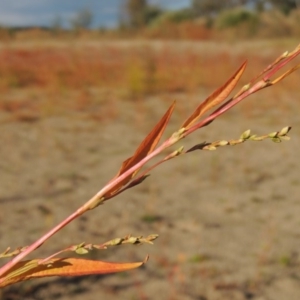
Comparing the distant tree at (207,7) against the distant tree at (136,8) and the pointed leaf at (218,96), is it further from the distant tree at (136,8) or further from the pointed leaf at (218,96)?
the pointed leaf at (218,96)

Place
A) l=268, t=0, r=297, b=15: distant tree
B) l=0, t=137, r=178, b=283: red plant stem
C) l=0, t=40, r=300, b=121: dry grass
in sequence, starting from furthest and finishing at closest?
l=0, t=40, r=300, b=121: dry grass < l=268, t=0, r=297, b=15: distant tree < l=0, t=137, r=178, b=283: red plant stem

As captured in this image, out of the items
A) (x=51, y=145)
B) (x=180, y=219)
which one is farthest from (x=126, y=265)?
(x=51, y=145)

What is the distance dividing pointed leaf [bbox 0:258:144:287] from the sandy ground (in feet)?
4.69

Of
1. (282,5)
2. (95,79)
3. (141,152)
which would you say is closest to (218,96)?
(141,152)

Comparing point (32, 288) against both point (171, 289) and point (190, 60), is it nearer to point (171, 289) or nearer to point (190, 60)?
point (171, 289)

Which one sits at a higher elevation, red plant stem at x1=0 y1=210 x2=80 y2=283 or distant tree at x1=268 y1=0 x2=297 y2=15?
distant tree at x1=268 y1=0 x2=297 y2=15

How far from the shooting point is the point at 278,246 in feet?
6.94

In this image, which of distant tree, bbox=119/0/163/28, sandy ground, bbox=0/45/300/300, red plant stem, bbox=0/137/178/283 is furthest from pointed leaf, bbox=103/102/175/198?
distant tree, bbox=119/0/163/28

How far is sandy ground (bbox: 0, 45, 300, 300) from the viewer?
5.90 feet

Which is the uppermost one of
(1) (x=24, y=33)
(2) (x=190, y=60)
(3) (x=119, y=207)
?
(1) (x=24, y=33)

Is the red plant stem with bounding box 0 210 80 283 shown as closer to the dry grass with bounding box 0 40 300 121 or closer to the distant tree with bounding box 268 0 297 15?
the dry grass with bounding box 0 40 300 121

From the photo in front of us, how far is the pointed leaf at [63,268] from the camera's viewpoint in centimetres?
31

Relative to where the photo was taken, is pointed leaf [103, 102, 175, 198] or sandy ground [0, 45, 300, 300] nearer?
pointed leaf [103, 102, 175, 198]

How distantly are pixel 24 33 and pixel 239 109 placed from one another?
10.7 m
